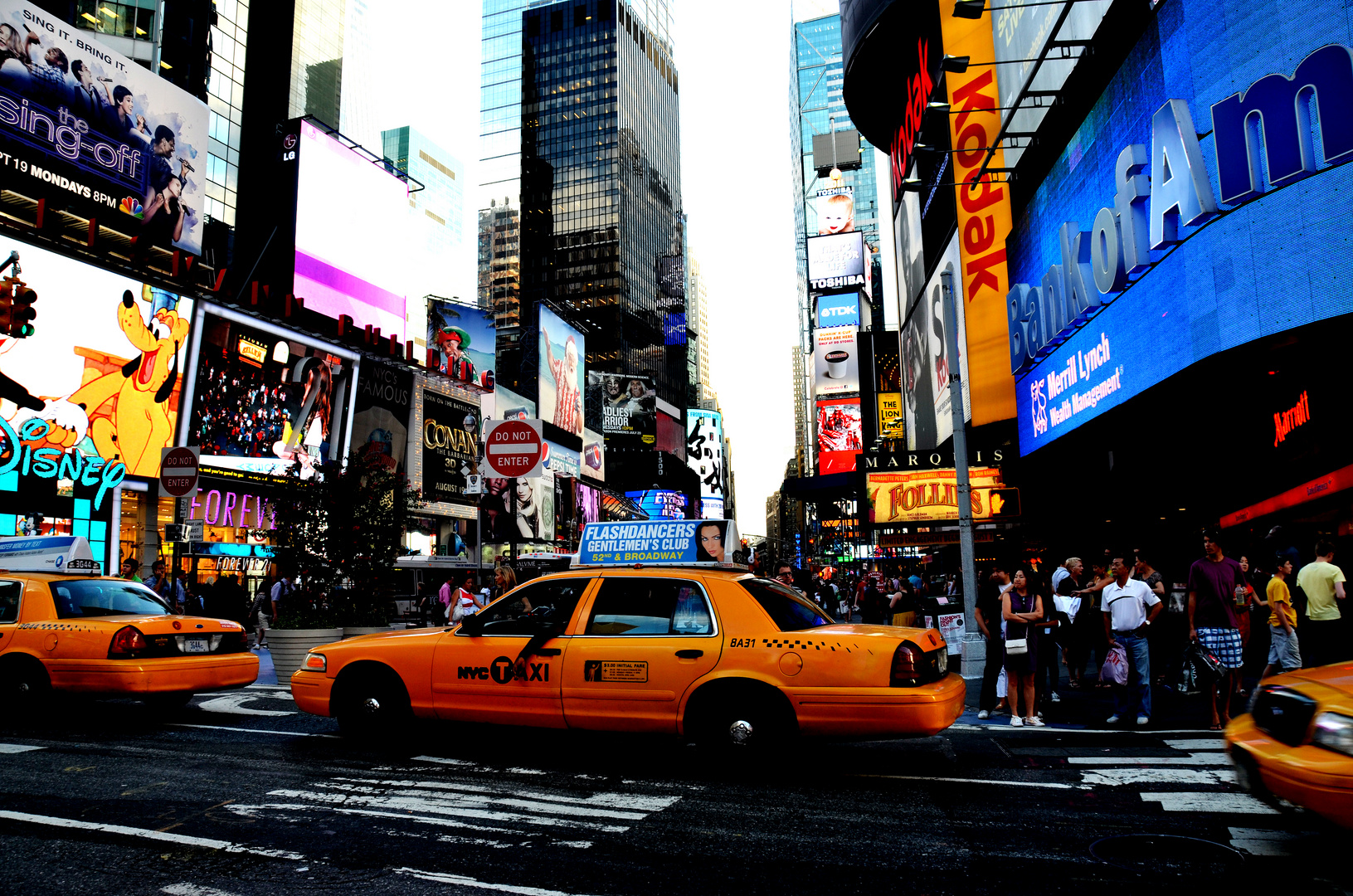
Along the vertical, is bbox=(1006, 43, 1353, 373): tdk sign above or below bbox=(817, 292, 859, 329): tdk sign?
below

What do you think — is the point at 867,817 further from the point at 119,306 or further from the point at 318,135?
the point at 318,135

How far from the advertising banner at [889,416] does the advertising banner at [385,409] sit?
2717 centimetres

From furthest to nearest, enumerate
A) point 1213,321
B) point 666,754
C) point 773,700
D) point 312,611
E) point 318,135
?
point 318,135
point 312,611
point 1213,321
point 666,754
point 773,700

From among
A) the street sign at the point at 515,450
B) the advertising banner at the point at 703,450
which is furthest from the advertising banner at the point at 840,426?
the advertising banner at the point at 703,450

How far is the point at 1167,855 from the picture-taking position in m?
4.72

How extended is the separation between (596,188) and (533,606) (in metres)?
141

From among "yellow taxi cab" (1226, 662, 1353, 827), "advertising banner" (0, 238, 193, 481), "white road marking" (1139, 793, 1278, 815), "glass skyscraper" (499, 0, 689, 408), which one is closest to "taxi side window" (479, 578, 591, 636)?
"white road marking" (1139, 793, 1278, 815)

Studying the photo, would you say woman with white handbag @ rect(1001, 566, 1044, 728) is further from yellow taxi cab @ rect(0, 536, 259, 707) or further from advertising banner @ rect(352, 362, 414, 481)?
advertising banner @ rect(352, 362, 414, 481)

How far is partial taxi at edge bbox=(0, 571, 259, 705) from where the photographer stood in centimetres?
885

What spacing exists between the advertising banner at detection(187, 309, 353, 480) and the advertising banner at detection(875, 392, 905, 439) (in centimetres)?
2999

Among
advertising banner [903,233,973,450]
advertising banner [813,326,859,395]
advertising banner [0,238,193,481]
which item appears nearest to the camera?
advertising banner [903,233,973,450]

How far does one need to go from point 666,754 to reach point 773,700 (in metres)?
1.45

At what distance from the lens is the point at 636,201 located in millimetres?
148250

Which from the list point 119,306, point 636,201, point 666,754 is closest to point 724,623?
point 666,754
